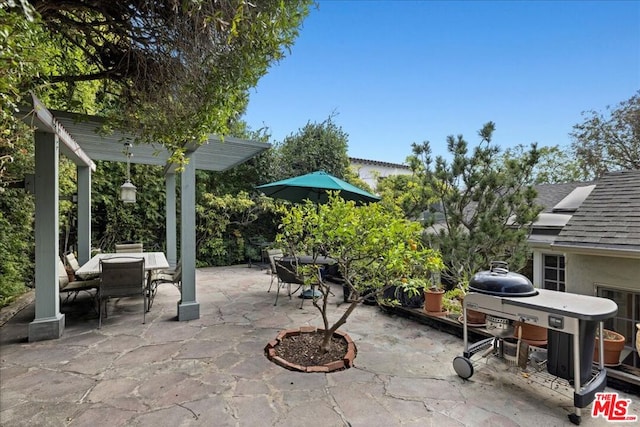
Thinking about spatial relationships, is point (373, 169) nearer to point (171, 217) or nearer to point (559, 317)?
point (171, 217)

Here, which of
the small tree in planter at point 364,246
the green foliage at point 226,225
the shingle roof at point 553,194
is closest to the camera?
the small tree in planter at point 364,246

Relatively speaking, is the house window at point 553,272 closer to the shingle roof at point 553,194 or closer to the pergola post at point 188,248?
the shingle roof at point 553,194

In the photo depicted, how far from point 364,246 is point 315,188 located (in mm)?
2982

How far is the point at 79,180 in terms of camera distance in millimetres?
6262

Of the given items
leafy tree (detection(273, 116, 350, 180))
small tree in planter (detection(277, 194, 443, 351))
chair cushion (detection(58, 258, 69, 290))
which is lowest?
chair cushion (detection(58, 258, 69, 290))

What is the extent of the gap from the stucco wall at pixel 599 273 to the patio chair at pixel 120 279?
6424 mm

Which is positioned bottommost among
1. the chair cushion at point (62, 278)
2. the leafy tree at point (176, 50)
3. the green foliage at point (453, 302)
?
the green foliage at point (453, 302)

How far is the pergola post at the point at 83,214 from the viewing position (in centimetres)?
Answer: 625

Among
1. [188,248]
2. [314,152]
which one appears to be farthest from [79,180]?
[314,152]

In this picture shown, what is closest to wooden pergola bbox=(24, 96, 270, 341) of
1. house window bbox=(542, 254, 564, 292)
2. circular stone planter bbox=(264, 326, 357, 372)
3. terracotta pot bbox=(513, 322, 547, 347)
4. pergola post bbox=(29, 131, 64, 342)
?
pergola post bbox=(29, 131, 64, 342)

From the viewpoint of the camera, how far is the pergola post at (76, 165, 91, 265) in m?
6.25

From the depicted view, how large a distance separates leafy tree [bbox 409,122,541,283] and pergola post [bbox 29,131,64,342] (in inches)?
198

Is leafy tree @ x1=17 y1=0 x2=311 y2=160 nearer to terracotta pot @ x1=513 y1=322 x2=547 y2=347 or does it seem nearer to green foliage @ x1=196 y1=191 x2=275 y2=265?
terracotta pot @ x1=513 y1=322 x2=547 y2=347

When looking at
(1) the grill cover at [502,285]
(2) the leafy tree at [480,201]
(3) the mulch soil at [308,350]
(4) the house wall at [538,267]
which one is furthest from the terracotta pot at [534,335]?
(4) the house wall at [538,267]
